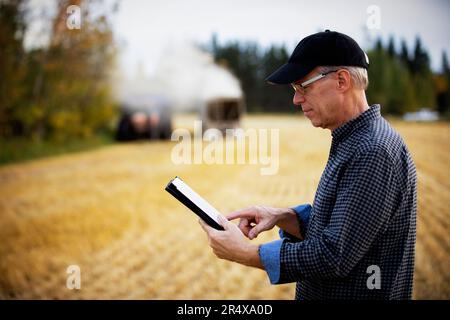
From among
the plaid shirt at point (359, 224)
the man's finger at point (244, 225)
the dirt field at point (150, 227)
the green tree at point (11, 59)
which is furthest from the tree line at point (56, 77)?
the plaid shirt at point (359, 224)

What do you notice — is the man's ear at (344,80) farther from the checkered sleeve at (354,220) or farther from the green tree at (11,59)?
the green tree at (11,59)

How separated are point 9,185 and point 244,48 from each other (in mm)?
20268

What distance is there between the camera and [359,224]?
1.17 m

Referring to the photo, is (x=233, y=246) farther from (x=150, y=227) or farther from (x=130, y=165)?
(x=130, y=165)

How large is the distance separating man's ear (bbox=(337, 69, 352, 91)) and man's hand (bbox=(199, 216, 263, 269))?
586 mm

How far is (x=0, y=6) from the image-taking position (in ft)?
31.3

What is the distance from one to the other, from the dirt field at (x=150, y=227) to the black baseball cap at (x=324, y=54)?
2.52m

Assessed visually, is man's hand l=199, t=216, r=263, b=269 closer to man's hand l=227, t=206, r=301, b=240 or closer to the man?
the man

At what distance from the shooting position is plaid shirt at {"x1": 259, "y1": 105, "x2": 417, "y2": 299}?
118cm

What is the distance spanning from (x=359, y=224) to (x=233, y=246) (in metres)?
0.40

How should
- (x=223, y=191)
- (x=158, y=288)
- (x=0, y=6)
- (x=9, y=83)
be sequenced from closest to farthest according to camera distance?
(x=158, y=288) < (x=223, y=191) < (x=0, y=6) < (x=9, y=83)

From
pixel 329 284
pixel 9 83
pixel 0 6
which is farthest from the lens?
pixel 9 83
